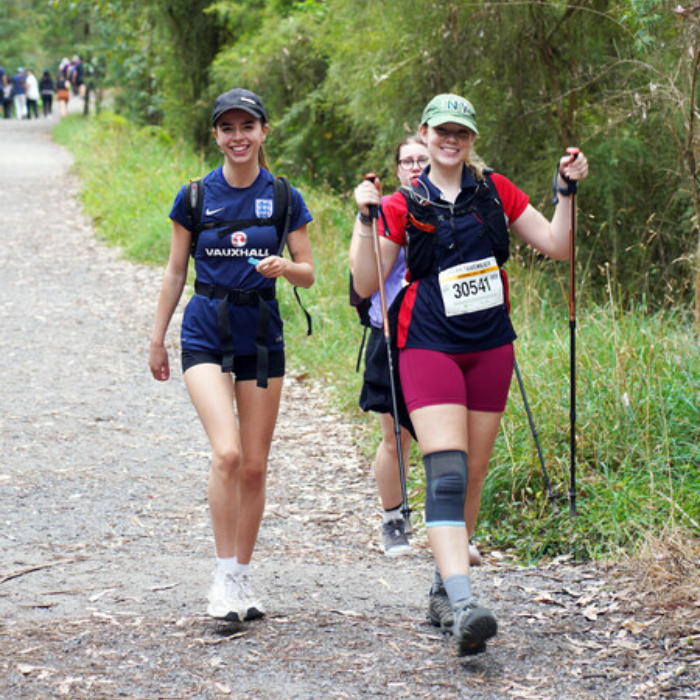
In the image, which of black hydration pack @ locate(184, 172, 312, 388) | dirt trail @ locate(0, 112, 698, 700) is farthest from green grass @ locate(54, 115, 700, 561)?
black hydration pack @ locate(184, 172, 312, 388)

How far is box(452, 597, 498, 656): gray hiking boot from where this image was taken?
384cm

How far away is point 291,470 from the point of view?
7.55 meters

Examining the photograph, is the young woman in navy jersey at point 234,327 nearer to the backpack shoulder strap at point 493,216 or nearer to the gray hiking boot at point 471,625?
the backpack shoulder strap at point 493,216

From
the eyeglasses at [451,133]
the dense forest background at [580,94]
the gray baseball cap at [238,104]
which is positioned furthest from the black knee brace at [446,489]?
the dense forest background at [580,94]

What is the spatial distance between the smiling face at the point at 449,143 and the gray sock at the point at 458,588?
60.8 inches

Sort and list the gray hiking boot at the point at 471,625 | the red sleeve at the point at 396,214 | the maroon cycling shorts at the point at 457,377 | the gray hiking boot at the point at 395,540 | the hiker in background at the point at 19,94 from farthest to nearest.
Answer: the hiker in background at the point at 19,94, the gray hiking boot at the point at 395,540, the red sleeve at the point at 396,214, the maroon cycling shorts at the point at 457,377, the gray hiking boot at the point at 471,625

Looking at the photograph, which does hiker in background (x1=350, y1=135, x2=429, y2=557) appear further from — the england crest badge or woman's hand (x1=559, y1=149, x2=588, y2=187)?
woman's hand (x1=559, y1=149, x2=588, y2=187)

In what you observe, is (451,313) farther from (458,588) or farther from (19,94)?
(19,94)

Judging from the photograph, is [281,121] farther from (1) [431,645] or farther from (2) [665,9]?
(1) [431,645]

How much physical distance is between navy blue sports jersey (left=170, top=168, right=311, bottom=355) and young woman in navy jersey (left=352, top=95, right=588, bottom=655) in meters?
0.42

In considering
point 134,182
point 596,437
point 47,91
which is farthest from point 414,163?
point 47,91

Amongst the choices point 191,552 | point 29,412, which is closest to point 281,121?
point 29,412

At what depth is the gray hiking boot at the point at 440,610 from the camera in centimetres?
432

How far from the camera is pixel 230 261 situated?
446 cm
